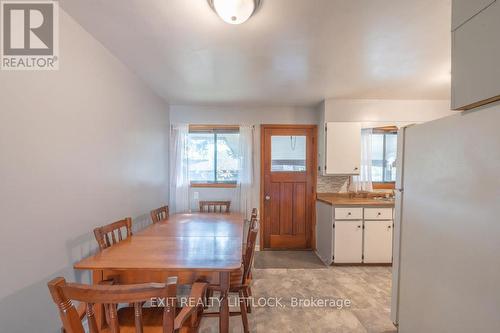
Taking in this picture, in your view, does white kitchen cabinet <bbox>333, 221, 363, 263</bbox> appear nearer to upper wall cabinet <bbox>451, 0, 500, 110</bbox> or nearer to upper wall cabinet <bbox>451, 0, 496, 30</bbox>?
upper wall cabinet <bbox>451, 0, 500, 110</bbox>

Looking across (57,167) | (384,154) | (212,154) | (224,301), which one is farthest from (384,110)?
(57,167)

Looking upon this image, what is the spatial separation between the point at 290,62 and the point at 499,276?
2.01m

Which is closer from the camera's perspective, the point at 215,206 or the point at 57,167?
the point at 57,167

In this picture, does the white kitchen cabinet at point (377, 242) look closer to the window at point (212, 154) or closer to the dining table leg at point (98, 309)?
the window at point (212, 154)

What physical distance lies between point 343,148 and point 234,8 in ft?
8.59

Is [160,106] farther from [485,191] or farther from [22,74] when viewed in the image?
[485,191]

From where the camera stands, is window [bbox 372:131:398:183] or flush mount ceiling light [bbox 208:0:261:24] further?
window [bbox 372:131:398:183]

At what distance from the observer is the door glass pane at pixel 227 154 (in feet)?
12.1

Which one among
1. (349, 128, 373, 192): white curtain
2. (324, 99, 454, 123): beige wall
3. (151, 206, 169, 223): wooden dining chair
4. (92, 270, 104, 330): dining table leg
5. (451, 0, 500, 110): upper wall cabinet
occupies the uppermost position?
(324, 99, 454, 123): beige wall

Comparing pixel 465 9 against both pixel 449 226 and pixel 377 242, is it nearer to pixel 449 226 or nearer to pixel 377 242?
pixel 449 226

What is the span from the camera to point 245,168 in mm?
3619

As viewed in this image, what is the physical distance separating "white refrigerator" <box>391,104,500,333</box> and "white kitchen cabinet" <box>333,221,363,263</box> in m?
→ 1.49

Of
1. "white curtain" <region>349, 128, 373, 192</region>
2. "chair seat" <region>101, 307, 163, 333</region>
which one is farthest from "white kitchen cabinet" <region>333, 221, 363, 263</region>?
"chair seat" <region>101, 307, 163, 333</region>

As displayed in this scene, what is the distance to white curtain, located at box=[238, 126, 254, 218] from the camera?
3.61 m
